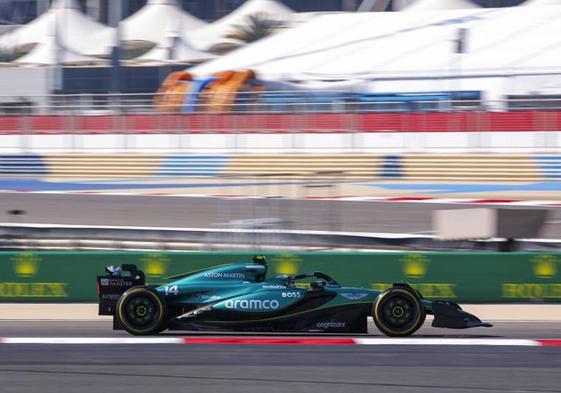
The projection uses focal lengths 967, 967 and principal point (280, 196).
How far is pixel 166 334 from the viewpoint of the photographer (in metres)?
10.8

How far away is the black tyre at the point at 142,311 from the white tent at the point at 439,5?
38154 millimetres

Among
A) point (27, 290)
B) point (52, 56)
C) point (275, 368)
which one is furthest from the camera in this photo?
point (52, 56)

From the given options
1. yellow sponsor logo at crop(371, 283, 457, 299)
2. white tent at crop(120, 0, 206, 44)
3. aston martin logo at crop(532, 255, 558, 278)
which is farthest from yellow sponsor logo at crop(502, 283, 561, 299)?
white tent at crop(120, 0, 206, 44)

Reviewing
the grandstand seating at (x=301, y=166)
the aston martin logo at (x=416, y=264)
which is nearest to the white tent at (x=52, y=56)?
the grandstand seating at (x=301, y=166)

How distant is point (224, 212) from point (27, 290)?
9229 mm

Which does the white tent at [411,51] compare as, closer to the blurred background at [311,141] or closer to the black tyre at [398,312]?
the blurred background at [311,141]

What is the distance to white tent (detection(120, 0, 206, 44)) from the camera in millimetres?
53125

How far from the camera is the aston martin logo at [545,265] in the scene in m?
13.7

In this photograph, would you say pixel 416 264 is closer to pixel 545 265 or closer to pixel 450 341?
pixel 545 265

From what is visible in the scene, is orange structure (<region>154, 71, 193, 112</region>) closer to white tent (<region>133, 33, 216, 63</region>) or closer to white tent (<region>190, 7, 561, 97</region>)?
white tent (<region>190, 7, 561, 97</region>)

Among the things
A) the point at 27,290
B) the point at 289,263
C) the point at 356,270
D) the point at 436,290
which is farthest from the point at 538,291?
the point at 27,290

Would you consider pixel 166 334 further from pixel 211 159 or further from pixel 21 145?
pixel 21 145

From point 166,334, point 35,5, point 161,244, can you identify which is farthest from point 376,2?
point 166,334

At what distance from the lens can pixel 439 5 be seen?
46281 mm
